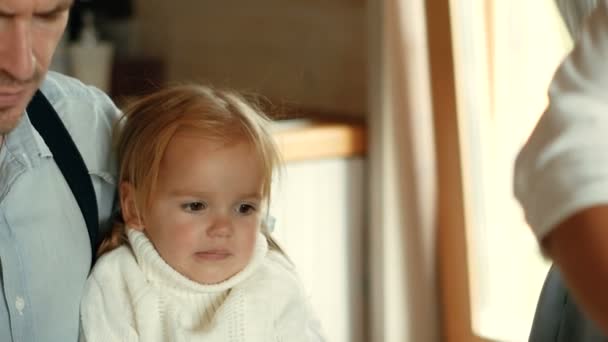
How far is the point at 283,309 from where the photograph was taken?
1414mm

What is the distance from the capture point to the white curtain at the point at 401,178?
2.13 m

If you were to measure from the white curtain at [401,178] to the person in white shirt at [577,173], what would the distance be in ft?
5.01

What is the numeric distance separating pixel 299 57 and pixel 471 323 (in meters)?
0.73

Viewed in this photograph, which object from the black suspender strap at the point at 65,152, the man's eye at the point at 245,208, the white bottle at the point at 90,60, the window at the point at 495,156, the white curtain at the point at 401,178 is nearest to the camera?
the black suspender strap at the point at 65,152

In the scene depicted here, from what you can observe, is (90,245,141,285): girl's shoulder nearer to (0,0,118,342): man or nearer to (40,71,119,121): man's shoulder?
(0,0,118,342): man

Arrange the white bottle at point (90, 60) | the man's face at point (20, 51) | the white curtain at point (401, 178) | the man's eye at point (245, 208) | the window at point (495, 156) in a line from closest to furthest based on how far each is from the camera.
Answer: the man's face at point (20, 51) → the man's eye at point (245, 208) → the window at point (495, 156) → the white curtain at point (401, 178) → the white bottle at point (90, 60)

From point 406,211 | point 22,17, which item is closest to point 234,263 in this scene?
point 22,17

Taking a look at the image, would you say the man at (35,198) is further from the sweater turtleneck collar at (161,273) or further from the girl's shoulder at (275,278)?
the girl's shoulder at (275,278)

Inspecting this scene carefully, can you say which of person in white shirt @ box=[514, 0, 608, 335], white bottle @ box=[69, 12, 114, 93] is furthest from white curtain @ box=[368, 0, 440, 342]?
person in white shirt @ box=[514, 0, 608, 335]

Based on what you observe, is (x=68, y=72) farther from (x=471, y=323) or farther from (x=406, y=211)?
(x=471, y=323)

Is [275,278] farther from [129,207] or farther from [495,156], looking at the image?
[495,156]

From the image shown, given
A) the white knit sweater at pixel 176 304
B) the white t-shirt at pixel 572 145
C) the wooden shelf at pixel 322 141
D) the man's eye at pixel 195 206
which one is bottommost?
the white knit sweater at pixel 176 304

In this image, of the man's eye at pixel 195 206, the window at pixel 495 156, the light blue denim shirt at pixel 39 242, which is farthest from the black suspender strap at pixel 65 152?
the window at pixel 495 156

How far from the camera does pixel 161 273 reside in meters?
1.37
